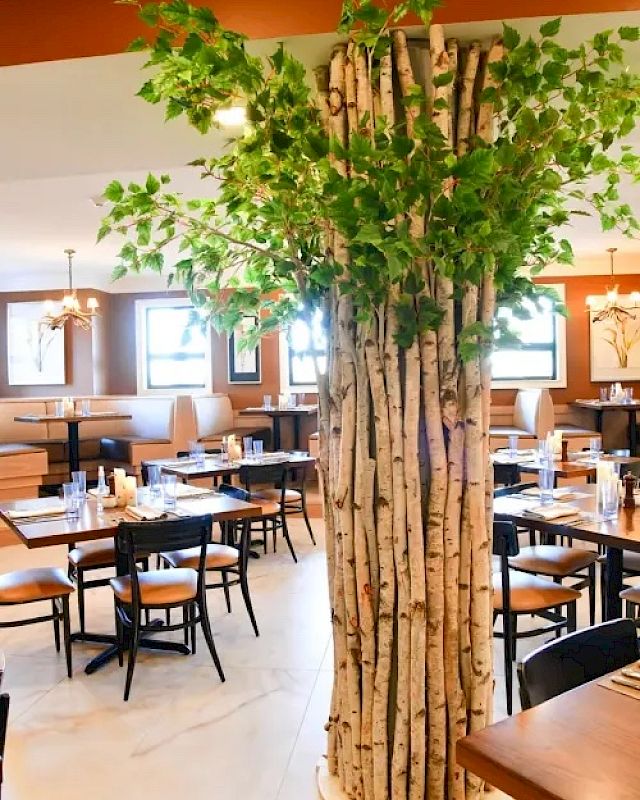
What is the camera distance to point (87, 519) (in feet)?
11.8

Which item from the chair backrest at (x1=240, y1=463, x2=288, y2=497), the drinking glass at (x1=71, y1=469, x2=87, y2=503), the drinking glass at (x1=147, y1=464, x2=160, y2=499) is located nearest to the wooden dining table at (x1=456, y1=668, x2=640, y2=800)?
the drinking glass at (x1=147, y1=464, x2=160, y2=499)

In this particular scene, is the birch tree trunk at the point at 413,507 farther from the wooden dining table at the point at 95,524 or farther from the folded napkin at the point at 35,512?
the folded napkin at the point at 35,512

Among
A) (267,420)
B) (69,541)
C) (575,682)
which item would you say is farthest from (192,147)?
(267,420)

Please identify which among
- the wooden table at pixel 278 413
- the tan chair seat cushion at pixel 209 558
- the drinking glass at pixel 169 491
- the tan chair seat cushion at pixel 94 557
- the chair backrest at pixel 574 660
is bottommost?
→ the tan chair seat cushion at pixel 209 558

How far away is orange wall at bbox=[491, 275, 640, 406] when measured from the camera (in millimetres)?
9500

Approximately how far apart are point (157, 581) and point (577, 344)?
7.69 meters

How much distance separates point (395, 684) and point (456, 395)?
2.89ft

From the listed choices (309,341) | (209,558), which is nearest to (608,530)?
(309,341)

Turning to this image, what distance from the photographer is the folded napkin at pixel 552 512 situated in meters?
3.26

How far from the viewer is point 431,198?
6.10 feet

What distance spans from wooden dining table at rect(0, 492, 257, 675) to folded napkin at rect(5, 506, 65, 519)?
16 millimetres

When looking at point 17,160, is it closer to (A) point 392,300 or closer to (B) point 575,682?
(A) point 392,300

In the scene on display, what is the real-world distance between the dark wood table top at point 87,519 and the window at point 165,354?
20.1 feet

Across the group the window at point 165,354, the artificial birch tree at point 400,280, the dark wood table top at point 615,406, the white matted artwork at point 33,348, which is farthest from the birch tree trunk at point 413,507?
the white matted artwork at point 33,348
